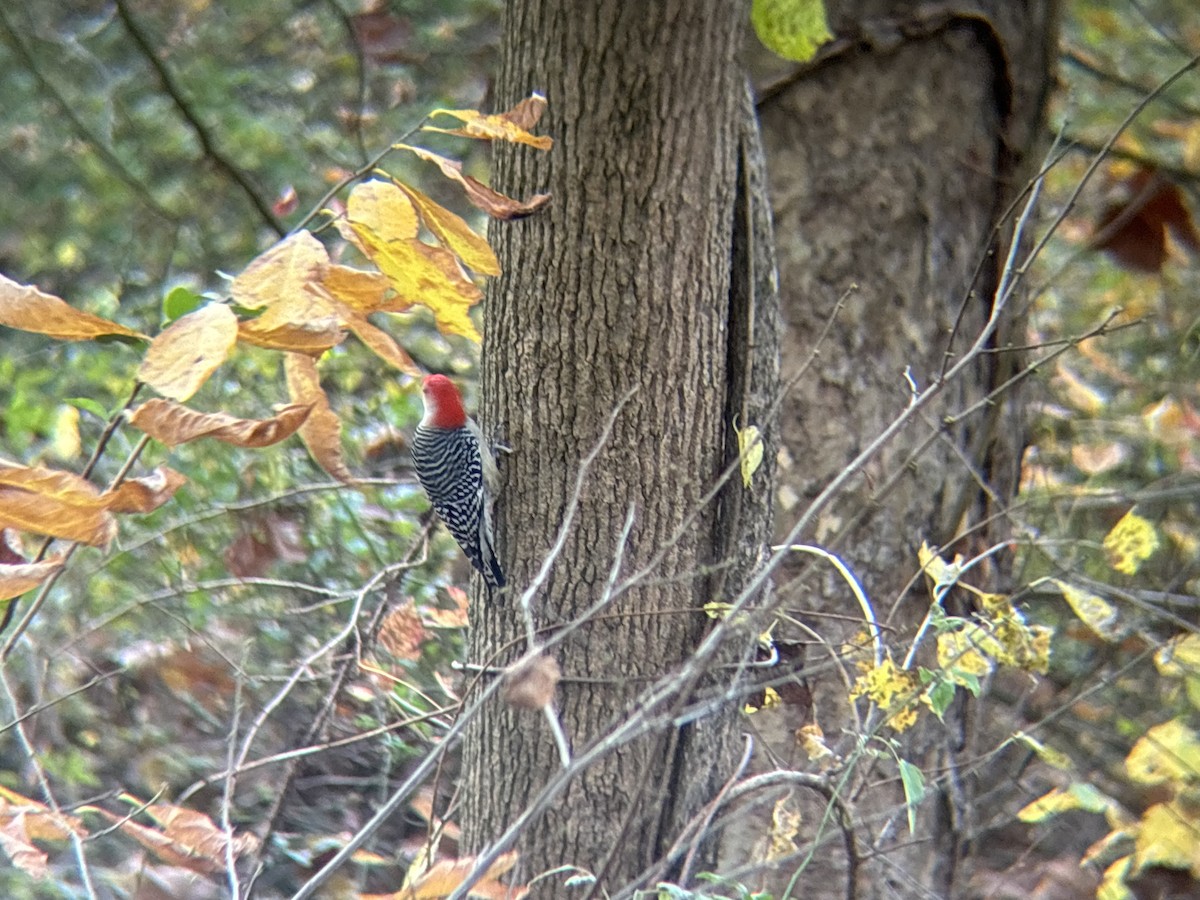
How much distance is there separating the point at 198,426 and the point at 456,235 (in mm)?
464

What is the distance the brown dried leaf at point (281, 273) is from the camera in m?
1.41

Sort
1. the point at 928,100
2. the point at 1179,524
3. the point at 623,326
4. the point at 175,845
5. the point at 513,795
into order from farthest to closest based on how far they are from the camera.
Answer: the point at 1179,524
the point at 928,100
the point at 513,795
the point at 623,326
the point at 175,845


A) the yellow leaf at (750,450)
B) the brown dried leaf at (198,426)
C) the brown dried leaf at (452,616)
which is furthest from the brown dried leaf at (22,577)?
the brown dried leaf at (452,616)

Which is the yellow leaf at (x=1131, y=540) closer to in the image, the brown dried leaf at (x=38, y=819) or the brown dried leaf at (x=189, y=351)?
the brown dried leaf at (x=189, y=351)

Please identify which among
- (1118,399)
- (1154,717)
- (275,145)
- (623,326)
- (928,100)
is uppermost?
(275,145)

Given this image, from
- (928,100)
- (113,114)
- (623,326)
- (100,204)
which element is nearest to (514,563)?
(623,326)

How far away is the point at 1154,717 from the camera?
3.99 meters

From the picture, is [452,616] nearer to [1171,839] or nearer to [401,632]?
[401,632]

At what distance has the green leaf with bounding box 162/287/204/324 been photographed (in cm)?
146

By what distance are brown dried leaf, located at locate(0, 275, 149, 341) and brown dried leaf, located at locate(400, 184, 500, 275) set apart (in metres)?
0.44

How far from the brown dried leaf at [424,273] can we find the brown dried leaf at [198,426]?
0.93 feet

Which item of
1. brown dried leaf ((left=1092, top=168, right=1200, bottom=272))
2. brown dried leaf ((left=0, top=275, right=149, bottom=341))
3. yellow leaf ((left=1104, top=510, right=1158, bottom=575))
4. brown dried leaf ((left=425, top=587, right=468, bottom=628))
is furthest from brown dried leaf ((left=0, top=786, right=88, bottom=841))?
brown dried leaf ((left=1092, top=168, right=1200, bottom=272))

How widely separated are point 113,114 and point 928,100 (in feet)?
9.06

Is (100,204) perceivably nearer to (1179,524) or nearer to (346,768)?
(346,768)
